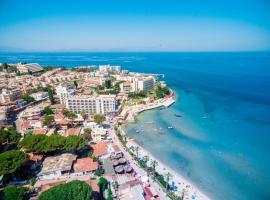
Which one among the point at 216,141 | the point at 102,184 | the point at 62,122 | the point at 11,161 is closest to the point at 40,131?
the point at 62,122

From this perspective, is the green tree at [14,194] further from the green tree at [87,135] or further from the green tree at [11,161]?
→ the green tree at [87,135]

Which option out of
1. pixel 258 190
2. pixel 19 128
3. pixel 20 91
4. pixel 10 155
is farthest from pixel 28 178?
pixel 20 91

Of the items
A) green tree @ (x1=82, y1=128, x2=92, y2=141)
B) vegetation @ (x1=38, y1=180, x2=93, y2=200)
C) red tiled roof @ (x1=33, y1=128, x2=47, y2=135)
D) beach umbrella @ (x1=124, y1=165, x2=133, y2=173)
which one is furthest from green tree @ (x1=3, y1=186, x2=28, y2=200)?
red tiled roof @ (x1=33, y1=128, x2=47, y2=135)

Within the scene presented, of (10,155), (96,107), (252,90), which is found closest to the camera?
(10,155)

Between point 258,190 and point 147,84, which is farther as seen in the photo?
point 147,84

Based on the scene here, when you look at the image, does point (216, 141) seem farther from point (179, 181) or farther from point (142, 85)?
point (142, 85)

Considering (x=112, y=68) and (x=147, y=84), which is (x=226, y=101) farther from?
(x=112, y=68)

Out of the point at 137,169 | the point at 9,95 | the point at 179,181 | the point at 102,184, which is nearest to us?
the point at 102,184
